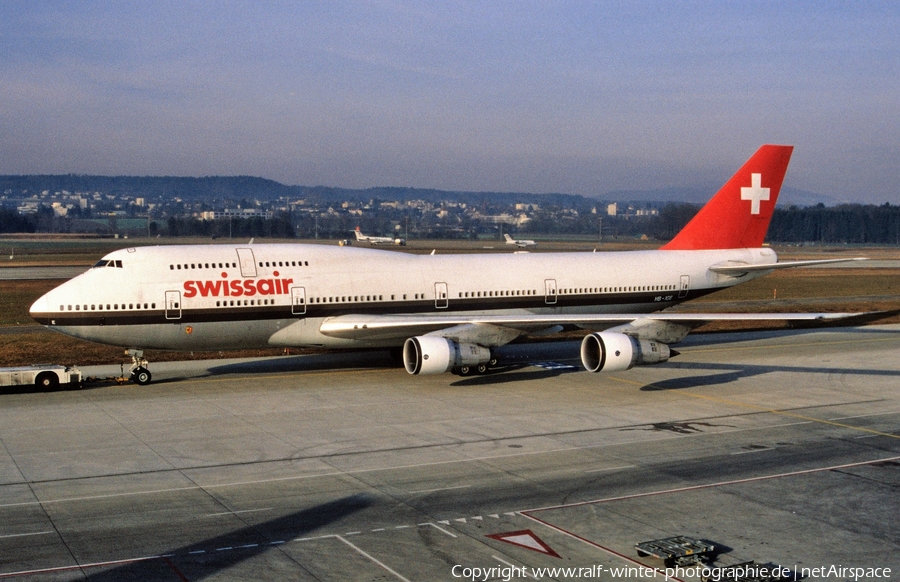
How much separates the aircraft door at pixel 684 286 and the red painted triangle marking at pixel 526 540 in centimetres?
2459

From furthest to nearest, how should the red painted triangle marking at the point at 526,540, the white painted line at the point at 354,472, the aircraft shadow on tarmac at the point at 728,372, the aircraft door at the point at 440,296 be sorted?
the aircraft door at the point at 440,296
the aircraft shadow on tarmac at the point at 728,372
the white painted line at the point at 354,472
the red painted triangle marking at the point at 526,540

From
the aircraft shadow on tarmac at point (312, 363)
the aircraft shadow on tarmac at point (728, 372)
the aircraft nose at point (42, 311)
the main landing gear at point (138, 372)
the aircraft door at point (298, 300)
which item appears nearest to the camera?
the aircraft nose at point (42, 311)

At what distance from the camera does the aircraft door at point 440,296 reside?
3466cm

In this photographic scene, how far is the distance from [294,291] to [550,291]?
1071 cm

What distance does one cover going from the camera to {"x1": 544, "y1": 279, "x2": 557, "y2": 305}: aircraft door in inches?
1436

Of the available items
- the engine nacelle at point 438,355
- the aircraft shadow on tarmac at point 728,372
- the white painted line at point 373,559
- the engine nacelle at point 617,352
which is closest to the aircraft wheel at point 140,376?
the engine nacelle at point 438,355

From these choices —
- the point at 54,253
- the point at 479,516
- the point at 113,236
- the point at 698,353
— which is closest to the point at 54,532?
the point at 479,516

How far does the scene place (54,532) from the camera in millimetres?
16938

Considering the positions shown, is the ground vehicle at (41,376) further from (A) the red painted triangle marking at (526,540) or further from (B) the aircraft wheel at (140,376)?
(A) the red painted triangle marking at (526,540)

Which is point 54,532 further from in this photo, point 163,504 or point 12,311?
point 12,311

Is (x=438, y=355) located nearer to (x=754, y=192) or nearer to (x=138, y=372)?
(x=138, y=372)

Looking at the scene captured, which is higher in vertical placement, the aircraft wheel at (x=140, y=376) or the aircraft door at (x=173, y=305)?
the aircraft door at (x=173, y=305)

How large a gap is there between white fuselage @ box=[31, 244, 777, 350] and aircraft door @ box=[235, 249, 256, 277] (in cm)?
4

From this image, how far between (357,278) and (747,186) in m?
19.2
